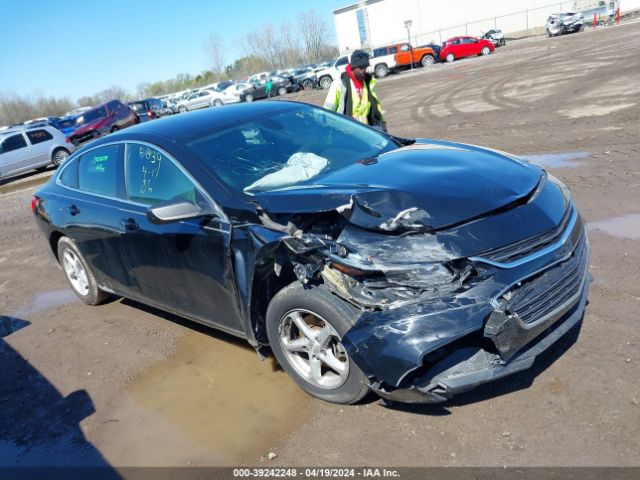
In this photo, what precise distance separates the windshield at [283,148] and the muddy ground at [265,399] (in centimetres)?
137

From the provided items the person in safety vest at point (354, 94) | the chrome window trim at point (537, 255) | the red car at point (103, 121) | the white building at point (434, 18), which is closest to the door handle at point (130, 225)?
the chrome window trim at point (537, 255)

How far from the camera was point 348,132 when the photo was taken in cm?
443

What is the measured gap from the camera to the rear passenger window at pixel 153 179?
11.9ft

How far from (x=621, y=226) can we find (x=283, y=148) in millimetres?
3375

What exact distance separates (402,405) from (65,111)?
319 ft

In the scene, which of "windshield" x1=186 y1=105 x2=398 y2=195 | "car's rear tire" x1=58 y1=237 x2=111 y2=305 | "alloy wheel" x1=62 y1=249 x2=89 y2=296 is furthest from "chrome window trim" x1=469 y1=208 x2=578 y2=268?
"alloy wheel" x1=62 y1=249 x2=89 y2=296

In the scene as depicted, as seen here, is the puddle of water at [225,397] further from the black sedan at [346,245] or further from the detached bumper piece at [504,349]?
the detached bumper piece at [504,349]

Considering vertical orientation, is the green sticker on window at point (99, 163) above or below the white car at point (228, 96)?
above

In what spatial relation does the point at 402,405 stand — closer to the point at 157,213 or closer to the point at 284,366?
the point at 284,366

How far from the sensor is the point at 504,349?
2.62 meters

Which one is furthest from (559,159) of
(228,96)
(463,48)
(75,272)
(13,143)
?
(228,96)

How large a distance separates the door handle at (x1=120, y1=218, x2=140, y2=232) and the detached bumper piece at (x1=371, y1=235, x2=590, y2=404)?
2.24 metres

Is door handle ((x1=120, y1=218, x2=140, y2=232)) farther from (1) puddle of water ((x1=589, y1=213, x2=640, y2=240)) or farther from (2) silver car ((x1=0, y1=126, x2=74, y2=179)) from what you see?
(2) silver car ((x1=0, y1=126, x2=74, y2=179))

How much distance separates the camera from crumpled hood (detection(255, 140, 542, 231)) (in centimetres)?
284
